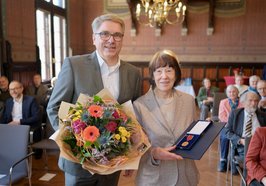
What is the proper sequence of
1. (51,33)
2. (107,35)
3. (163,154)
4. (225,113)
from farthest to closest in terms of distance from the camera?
(51,33) → (225,113) → (107,35) → (163,154)

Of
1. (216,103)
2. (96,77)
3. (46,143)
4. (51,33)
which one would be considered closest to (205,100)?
(216,103)

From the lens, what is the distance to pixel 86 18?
10.8m

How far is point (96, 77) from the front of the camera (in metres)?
1.69

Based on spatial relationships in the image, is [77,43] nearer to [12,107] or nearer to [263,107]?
[12,107]

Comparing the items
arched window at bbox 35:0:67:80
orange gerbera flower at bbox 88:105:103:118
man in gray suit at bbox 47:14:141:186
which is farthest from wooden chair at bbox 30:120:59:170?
arched window at bbox 35:0:67:80

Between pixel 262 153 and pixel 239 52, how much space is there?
8.37m

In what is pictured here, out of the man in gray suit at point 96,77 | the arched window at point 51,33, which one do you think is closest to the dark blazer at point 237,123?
the man in gray suit at point 96,77

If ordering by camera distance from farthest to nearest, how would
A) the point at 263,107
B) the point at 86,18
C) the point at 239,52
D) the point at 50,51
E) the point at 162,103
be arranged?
the point at 86,18 → the point at 239,52 → the point at 50,51 → the point at 263,107 → the point at 162,103

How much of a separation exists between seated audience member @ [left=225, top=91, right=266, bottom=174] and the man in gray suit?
6.68 feet

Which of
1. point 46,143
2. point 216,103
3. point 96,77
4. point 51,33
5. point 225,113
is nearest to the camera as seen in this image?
point 96,77

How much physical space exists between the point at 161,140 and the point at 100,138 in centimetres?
48

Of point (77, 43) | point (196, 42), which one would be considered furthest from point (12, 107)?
point (196, 42)

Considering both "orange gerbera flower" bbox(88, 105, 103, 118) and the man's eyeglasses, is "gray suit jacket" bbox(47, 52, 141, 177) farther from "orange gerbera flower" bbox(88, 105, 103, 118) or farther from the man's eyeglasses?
"orange gerbera flower" bbox(88, 105, 103, 118)

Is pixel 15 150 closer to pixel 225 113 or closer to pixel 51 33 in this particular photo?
pixel 225 113
